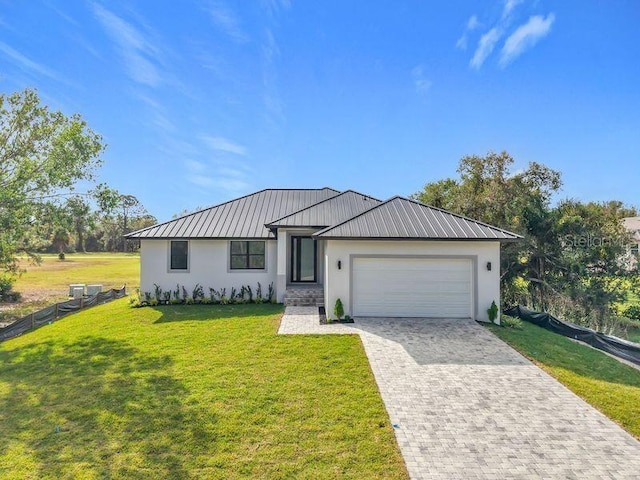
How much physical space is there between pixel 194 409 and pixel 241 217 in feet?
39.7

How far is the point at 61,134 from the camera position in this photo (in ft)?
44.3

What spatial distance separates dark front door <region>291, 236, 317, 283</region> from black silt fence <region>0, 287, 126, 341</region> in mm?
10610

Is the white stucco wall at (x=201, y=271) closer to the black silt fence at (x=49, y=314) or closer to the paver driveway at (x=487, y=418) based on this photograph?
the black silt fence at (x=49, y=314)

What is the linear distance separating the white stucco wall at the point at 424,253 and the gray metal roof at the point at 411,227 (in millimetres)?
383

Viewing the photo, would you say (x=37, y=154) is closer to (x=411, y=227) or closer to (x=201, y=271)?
(x=201, y=271)

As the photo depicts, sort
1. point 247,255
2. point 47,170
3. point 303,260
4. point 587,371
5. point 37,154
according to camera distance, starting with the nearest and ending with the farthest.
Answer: point 587,371
point 47,170
point 37,154
point 247,255
point 303,260

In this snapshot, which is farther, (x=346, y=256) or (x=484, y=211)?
(x=484, y=211)

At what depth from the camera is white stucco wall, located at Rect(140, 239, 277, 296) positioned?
50.1 feet

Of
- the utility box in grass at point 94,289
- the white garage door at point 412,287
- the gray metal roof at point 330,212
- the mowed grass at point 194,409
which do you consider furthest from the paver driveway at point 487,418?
the utility box in grass at point 94,289

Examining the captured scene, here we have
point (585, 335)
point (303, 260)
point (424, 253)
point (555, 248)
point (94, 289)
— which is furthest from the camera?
point (94, 289)

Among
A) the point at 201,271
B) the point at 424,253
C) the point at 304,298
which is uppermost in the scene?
the point at 424,253

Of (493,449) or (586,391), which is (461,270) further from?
(493,449)

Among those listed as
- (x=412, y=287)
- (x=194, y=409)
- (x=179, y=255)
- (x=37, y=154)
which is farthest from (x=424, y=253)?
(x=37, y=154)

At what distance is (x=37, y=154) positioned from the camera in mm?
14078
